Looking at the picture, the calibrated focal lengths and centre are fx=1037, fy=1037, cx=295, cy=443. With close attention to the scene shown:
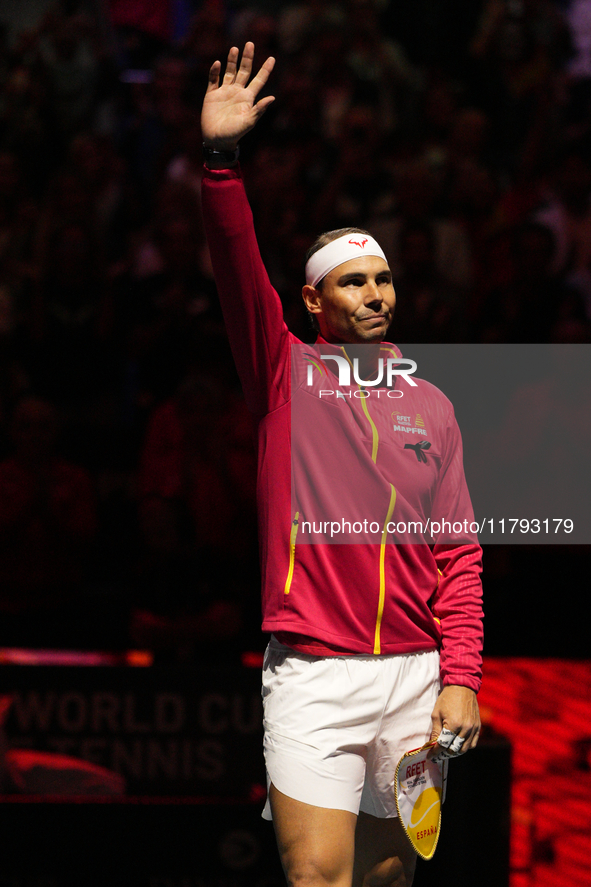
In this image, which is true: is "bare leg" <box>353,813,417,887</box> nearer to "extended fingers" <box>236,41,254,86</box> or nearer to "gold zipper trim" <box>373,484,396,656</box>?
"gold zipper trim" <box>373,484,396,656</box>

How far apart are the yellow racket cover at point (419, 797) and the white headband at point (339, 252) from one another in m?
1.06

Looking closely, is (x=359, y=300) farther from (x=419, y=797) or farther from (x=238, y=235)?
(x=419, y=797)

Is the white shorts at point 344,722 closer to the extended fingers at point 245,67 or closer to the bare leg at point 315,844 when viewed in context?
the bare leg at point 315,844

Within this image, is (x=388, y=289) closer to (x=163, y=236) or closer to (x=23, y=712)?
(x=23, y=712)

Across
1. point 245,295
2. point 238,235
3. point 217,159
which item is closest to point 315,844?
point 245,295

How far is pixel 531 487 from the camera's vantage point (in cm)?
338

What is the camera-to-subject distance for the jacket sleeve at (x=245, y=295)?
81.7 inches

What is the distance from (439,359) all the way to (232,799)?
1.78m

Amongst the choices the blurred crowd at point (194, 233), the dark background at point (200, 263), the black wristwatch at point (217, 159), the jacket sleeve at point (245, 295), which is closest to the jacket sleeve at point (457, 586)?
the jacket sleeve at point (245, 295)

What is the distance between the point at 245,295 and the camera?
2.13 m

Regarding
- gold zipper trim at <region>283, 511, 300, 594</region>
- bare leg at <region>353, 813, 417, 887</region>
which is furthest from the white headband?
bare leg at <region>353, 813, 417, 887</region>

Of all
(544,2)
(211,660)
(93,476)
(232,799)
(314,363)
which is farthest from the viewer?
(544,2)

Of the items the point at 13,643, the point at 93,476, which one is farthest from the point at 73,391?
the point at 13,643

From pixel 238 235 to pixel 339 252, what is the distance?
33 cm
